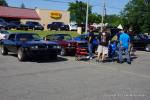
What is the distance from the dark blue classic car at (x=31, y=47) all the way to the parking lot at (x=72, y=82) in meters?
0.64

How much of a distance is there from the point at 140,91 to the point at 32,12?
201 feet

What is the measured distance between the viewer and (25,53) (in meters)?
14.8

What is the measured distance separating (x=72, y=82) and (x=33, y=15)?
59250 millimetres

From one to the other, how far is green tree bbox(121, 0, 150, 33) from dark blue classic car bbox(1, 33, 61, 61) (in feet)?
143

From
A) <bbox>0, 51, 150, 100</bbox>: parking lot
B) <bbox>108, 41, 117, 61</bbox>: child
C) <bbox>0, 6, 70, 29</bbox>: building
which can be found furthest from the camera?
<bbox>0, 6, 70, 29</bbox>: building

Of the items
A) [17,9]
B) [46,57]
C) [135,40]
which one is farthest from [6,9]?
[46,57]

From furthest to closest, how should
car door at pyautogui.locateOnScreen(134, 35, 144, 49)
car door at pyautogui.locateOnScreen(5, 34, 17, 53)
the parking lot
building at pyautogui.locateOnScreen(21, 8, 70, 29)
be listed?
building at pyautogui.locateOnScreen(21, 8, 70, 29) < car door at pyautogui.locateOnScreen(134, 35, 144, 49) < car door at pyautogui.locateOnScreen(5, 34, 17, 53) < the parking lot

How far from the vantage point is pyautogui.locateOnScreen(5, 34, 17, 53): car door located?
1603 cm

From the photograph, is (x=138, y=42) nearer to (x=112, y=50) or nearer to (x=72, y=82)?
(x=112, y=50)

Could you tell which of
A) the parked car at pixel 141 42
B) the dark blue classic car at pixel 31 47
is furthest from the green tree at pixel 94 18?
Result: the dark blue classic car at pixel 31 47

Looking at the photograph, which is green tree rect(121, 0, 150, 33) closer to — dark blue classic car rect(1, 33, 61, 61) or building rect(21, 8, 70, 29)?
building rect(21, 8, 70, 29)

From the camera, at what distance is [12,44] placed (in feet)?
53.4

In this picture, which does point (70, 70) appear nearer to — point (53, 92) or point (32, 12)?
point (53, 92)

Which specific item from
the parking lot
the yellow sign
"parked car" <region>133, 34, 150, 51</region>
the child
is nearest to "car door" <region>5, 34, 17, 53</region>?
the parking lot
